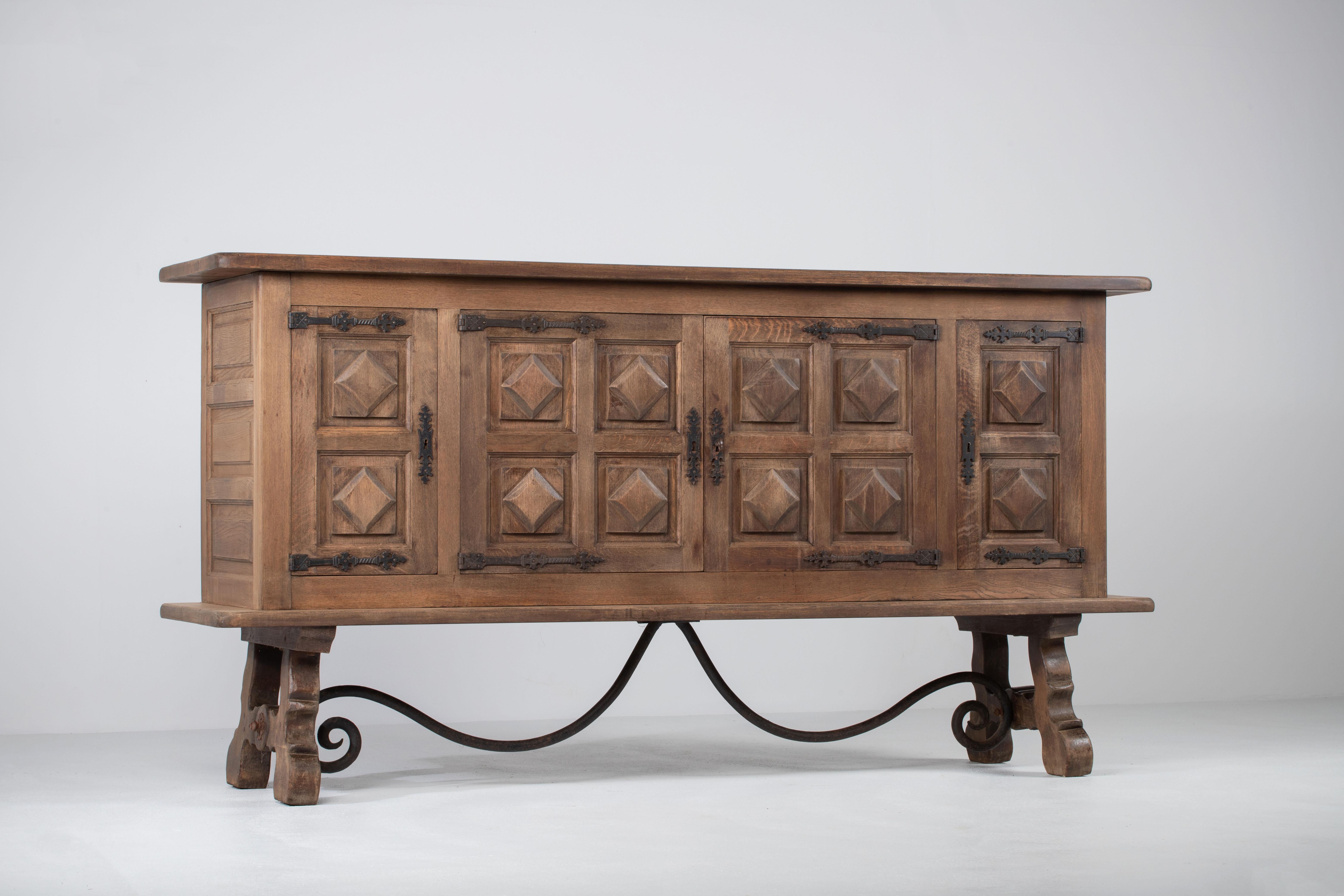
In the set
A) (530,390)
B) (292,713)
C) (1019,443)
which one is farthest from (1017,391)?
(292,713)

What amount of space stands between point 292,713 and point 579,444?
1.21 metres

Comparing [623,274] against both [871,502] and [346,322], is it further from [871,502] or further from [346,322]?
[871,502]

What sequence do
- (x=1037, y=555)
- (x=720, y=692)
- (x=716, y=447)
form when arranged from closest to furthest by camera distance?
(x=716, y=447) < (x=1037, y=555) < (x=720, y=692)

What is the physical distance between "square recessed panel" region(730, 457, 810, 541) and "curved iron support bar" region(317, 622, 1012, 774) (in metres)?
0.40

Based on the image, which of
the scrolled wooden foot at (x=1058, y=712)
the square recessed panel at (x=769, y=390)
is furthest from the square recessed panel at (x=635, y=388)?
the scrolled wooden foot at (x=1058, y=712)

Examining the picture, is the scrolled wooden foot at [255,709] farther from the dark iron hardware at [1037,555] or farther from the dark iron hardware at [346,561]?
the dark iron hardware at [1037,555]

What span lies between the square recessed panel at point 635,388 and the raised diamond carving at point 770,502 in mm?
328

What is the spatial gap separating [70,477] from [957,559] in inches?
153

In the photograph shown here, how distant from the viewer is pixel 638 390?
521 centimetres

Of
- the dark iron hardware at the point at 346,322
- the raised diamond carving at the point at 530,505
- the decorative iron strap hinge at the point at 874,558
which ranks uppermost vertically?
the dark iron hardware at the point at 346,322

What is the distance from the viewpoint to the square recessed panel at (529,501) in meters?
5.11

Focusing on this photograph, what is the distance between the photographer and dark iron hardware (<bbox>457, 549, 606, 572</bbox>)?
506cm

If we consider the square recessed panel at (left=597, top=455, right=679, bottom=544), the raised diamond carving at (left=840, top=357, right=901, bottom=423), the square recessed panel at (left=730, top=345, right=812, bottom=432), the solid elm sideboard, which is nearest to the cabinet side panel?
the solid elm sideboard

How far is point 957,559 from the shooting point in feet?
17.8
